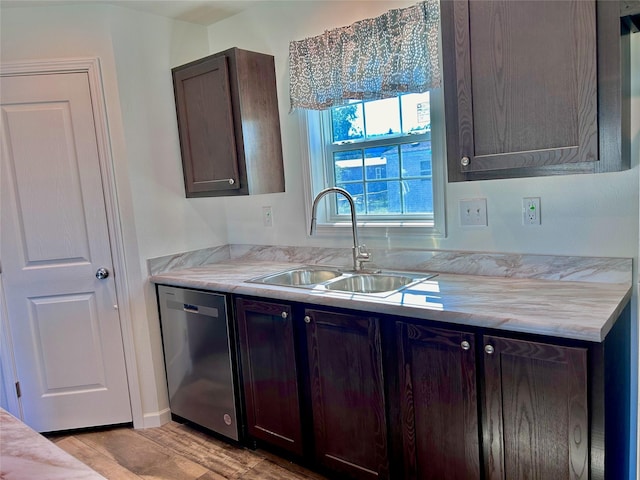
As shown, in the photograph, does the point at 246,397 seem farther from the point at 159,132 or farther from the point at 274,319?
the point at 159,132

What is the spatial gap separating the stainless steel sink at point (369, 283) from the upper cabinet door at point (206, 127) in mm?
773

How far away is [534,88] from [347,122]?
118 cm

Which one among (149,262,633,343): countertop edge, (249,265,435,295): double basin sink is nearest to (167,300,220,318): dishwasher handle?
(149,262,633,343): countertop edge

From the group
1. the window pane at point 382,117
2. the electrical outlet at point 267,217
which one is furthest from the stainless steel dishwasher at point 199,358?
the window pane at point 382,117

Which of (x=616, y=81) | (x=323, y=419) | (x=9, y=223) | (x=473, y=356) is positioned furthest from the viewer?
(x=9, y=223)

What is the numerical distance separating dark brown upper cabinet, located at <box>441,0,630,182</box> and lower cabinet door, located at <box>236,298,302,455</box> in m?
1.02

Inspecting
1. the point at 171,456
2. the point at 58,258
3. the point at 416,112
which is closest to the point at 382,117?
the point at 416,112

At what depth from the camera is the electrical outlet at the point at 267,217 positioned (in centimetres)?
295

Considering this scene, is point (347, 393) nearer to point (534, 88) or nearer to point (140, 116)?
point (534, 88)

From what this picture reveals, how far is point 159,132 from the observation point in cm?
281

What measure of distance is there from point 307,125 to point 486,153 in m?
1.20

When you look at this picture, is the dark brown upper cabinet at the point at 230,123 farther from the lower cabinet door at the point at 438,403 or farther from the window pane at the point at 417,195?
the lower cabinet door at the point at 438,403

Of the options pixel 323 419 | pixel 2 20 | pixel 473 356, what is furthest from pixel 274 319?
pixel 2 20

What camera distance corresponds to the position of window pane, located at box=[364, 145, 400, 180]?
2.49 m
